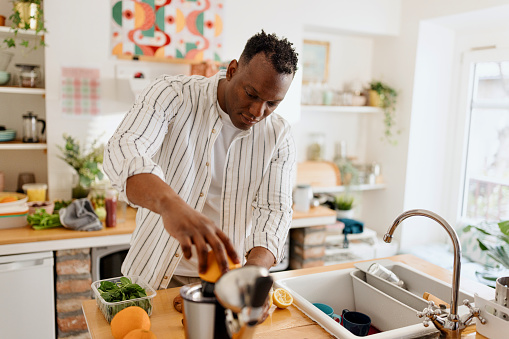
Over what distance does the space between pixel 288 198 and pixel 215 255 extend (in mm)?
749

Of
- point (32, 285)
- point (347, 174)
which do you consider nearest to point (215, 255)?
point (32, 285)

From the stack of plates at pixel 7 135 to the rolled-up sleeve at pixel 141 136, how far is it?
182 centimetres

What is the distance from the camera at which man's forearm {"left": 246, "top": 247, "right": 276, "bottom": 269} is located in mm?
1288

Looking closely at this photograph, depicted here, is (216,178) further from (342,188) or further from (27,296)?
(342,188)

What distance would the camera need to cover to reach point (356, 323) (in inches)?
53.4

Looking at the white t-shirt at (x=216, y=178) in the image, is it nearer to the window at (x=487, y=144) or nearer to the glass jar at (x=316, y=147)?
the glass jar at (x=316, y=147)

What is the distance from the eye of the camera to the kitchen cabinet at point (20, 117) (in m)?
2.92

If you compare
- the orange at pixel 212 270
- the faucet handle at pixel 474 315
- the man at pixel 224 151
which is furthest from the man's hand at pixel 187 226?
the faucet handle at pixel 474 315

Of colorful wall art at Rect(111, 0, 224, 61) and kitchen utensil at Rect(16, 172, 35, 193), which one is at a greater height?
colorful wall art at Rect(111, 0, 224, 61)

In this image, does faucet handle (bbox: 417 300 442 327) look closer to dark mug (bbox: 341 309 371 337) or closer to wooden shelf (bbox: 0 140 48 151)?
dark mug (bbox: 341 309 371 337)

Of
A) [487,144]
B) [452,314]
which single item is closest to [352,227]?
[487,144]

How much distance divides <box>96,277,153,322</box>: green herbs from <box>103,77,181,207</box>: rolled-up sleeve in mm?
342

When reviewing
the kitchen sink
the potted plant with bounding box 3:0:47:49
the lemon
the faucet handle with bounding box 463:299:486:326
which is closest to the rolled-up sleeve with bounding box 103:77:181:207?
the lemon

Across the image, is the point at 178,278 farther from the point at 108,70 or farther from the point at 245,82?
the point at 108,70
